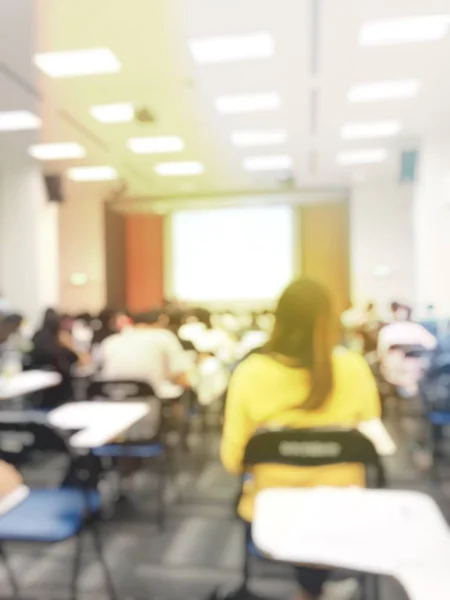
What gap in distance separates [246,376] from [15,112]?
6877 millimetres

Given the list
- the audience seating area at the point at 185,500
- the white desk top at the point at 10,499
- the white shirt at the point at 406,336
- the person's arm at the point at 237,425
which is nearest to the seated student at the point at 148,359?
the audience seating area at the point at 185,500

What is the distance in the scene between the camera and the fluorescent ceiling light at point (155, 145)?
9.38 m

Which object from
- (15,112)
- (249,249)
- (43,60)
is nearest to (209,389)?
(43,60)

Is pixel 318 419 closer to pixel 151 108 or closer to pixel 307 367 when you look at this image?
pixel 307 367

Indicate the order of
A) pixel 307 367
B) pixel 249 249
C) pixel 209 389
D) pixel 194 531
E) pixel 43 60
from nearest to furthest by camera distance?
pixel 307 367 → pixel 194 531 → pixel 209 389 → pixel 43 60 → pixel 249 249

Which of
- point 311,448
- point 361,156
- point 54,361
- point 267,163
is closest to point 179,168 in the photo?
point 267,163

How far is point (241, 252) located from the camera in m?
14.4

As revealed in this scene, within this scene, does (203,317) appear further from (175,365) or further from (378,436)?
(378,436)

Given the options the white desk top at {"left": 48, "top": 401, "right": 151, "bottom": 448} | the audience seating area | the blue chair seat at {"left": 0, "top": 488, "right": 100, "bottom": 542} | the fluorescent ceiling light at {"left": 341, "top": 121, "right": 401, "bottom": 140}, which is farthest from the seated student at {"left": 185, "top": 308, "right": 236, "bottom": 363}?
the fluorescent ceiling light at {"left": 341, "top": 121, "right": 401, "bottom": 140}

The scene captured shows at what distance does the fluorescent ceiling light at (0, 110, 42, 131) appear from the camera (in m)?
8.01

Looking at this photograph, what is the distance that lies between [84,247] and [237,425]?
1275cm

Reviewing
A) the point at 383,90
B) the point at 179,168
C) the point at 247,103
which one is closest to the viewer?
the point at 383,90

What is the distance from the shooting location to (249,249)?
47.3 ft

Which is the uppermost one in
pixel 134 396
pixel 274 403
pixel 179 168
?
pixel 179 168
